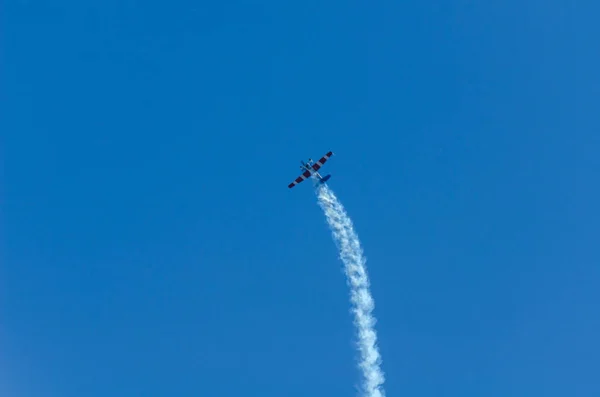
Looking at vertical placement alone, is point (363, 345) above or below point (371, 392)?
above

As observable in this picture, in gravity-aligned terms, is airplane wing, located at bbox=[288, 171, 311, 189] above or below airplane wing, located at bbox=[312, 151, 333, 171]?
below

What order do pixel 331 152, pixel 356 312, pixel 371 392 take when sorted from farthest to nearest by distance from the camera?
pixel 331 152
pixel 356 312
pixel 371 392

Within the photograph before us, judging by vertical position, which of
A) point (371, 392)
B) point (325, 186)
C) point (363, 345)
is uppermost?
point (325, 186)

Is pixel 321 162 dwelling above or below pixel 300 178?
above

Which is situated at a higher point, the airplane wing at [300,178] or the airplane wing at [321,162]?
the airplane wing at [321,162]

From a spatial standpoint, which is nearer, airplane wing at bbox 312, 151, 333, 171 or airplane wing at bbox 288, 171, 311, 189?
airplane wing at bbox 312, 151, 333, 171

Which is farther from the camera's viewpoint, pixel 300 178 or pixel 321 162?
pixel 300 178

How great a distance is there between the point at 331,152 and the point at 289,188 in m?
8.73

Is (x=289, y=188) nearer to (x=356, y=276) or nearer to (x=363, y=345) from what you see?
(x=356, y=276)

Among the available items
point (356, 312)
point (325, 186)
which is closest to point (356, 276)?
point (356, 312)

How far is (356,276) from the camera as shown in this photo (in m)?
79.2

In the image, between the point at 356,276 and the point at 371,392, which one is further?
the point at 356,276

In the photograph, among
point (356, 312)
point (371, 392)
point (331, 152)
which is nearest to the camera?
point (371, 392)

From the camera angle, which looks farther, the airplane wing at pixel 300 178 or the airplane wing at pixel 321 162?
the airplane wing at pixel 300 178
